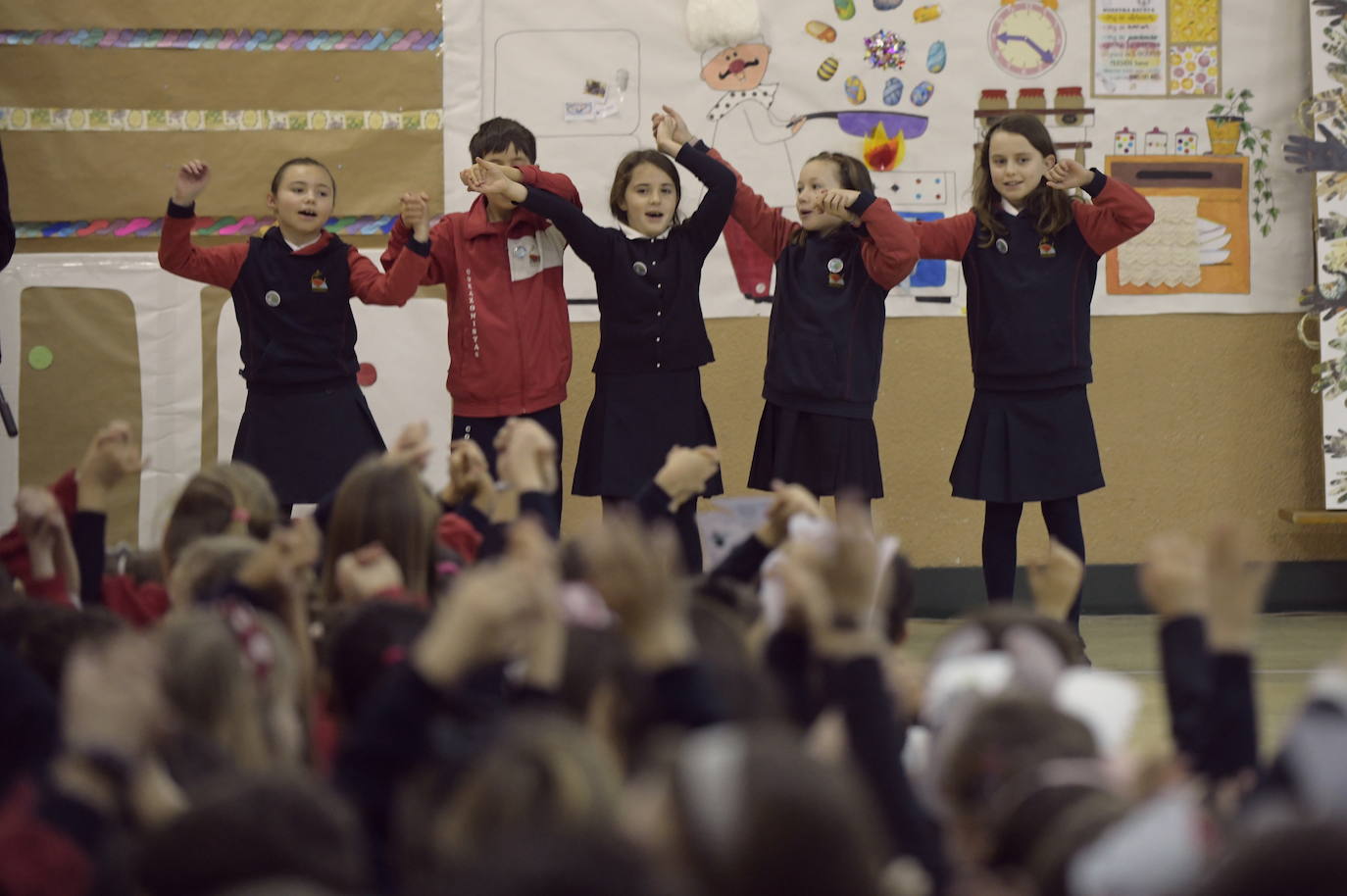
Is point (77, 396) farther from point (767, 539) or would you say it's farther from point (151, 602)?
→ point (767, 539)

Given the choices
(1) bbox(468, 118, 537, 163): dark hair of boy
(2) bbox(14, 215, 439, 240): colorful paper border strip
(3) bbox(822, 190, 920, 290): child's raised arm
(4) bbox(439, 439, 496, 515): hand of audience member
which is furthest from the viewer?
(2) bbox(14, 215, 439, 240): colorful paper border strip

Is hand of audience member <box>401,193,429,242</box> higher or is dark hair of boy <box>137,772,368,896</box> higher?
hand of audience member <box>401,193,429,242</box>

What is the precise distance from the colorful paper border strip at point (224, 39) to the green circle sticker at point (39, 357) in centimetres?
90

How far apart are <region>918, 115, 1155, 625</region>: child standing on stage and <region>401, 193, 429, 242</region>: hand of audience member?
4.23 feet

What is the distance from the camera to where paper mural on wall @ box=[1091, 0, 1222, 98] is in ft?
15.0

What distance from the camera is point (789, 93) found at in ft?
14.9

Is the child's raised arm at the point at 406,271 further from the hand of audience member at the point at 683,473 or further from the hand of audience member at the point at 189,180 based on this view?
the hand of audience member at the point at 683,473

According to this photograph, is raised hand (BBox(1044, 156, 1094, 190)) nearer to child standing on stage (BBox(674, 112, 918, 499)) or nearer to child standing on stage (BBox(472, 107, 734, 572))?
child standing on stage (BBox(674, 112, 918, 499))

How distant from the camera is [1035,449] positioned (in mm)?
3779

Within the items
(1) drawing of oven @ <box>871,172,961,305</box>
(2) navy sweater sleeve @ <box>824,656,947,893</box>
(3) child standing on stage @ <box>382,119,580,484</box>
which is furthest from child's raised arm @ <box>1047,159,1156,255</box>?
(2) navy sweater sleeve @ <box>824,656,947,893</box>

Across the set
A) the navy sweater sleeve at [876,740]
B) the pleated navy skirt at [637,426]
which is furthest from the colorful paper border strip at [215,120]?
the navy sweater sleeve at [876,740]

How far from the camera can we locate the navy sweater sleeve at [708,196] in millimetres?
3826

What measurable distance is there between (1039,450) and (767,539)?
65.5 inches

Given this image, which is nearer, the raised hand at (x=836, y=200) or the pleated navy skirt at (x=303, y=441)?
the raised hand at (x=836, y=200)
